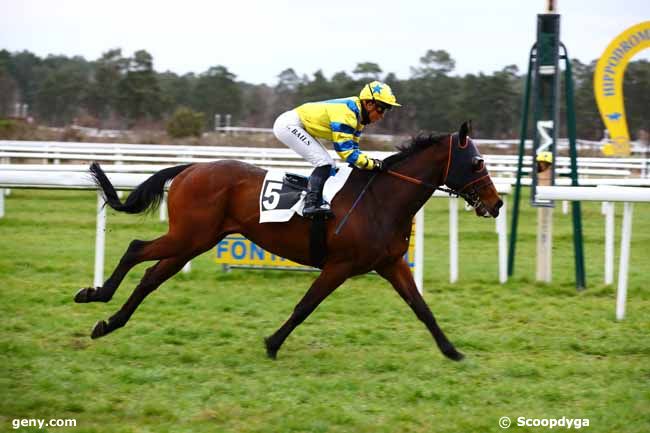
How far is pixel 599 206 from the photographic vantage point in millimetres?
17859

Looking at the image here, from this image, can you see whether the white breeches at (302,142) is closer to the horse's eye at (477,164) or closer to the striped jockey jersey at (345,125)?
the striped jockey jersey at (345,125)

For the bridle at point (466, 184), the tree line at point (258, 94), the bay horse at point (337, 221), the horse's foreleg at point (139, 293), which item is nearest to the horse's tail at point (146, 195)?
the bay horse at point (337, 221)

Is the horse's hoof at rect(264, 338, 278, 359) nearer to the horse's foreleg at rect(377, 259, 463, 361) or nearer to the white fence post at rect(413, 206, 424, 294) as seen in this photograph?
the horse's foreleg at rect(377, 259, 463, 361)

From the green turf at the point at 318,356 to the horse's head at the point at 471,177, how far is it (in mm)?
1087

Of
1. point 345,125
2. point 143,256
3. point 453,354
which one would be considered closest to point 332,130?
point 345,125

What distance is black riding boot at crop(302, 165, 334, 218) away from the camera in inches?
227

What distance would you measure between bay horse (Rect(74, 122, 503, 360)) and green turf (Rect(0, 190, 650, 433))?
1.31 ft

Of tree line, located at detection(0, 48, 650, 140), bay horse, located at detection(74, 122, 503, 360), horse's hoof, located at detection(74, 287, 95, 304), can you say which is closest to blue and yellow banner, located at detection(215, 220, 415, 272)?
bay horse, located at detection(74, 122, 503, 360)

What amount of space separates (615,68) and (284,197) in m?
14.4

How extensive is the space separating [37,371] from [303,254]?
6.41 feet

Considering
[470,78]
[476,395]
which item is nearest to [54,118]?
[470,78]

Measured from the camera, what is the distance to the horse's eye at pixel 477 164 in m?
5.82

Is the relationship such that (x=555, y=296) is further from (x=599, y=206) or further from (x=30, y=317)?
(x=599, y=206)

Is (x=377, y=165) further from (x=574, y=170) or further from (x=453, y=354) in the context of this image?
(x=574, y=170)
